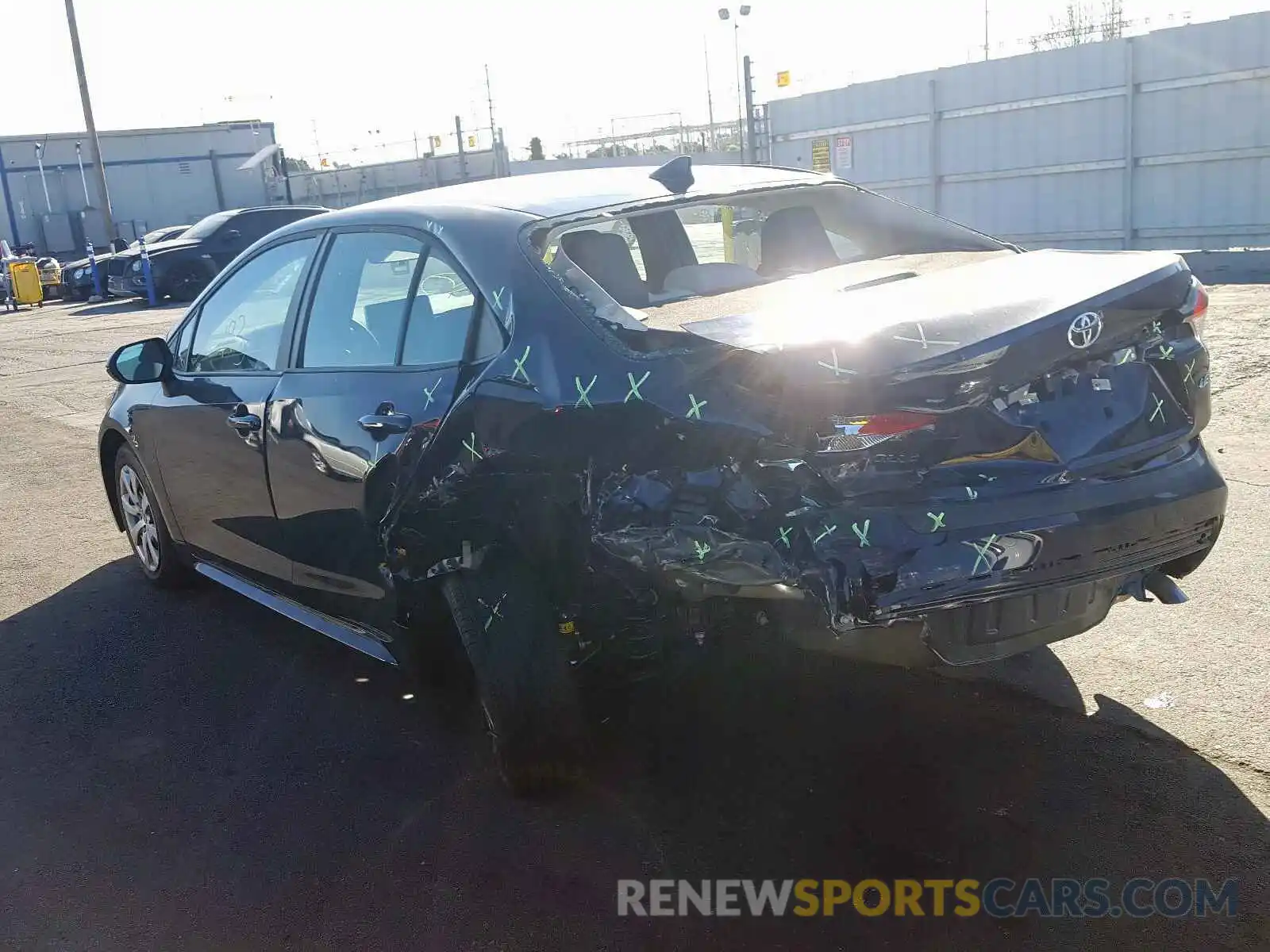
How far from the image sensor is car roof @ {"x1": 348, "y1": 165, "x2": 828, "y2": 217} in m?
3.71

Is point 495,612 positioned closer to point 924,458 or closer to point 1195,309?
point 924,458

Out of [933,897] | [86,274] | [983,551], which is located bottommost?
[933,897]

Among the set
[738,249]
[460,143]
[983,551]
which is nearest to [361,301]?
[738,249]

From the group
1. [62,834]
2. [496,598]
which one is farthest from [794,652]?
[62,834]

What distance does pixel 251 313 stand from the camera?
181 inches

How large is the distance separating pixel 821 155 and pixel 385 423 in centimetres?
1646

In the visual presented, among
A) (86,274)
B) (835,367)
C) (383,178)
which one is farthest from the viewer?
(383,178)

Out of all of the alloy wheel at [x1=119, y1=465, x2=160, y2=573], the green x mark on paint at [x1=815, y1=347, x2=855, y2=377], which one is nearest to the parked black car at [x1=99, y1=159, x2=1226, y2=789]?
the green x mark on paint at [x1=815, y1=347, x2=855, y2=377]

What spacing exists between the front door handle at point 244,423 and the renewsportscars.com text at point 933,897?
2164 mm

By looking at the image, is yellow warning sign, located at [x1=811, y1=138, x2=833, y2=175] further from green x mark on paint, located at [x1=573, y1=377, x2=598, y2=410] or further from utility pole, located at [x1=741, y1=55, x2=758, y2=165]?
green x mark on paint, located at [x1=573, y1=377, x2=598, y2=410]

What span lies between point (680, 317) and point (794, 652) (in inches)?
38.9

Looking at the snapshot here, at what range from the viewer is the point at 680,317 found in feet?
10.5

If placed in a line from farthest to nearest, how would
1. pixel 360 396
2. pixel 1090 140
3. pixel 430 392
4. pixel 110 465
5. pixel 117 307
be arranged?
pixel 117 307 → pixel 1090 140 → pixel 110 465 → pixel 360 396 → pixel 430 392

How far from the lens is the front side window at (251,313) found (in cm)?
430
